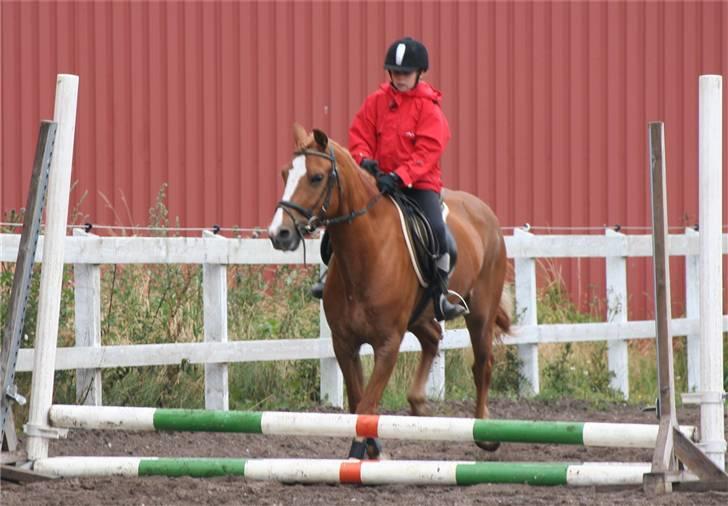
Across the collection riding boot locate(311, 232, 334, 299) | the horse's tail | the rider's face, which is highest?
the rider's face

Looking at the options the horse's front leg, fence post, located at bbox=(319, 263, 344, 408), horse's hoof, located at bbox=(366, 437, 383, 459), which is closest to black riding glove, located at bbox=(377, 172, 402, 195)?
the horse's front leg

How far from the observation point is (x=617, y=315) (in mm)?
12453

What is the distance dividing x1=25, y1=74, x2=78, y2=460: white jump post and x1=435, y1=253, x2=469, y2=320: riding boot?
2.14 meters

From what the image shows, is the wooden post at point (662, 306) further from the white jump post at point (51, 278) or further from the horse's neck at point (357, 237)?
the white jump post at point (51, 278)

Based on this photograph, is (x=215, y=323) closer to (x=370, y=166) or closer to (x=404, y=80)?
(x=370, y=166)

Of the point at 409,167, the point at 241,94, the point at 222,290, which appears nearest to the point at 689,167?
the point at 241,94

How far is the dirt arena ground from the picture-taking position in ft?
20.0

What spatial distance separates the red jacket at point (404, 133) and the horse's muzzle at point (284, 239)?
4.35 feet

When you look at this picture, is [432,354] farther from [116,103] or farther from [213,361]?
[116,103]

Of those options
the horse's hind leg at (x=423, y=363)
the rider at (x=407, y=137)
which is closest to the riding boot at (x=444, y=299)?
the rider at (x=407, y=137)

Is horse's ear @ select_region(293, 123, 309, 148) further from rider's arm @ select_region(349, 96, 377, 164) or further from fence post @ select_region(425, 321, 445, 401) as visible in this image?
fence post @ select_region(425, 321, 445, 401)

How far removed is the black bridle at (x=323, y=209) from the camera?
21.6ft

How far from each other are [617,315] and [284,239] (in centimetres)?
663

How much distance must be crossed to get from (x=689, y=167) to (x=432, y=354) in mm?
8961
